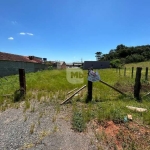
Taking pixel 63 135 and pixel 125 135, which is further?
pixel 63 135

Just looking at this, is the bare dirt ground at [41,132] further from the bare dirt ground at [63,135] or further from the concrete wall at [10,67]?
the concrete wall at [10,67]

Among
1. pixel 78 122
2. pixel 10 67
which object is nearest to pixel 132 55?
pixel 10 67

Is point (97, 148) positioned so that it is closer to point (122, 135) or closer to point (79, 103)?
point (122, 135)

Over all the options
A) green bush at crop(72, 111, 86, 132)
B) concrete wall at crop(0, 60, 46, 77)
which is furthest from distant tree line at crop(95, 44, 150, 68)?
green bush at crop(72, 111, 86, 132)

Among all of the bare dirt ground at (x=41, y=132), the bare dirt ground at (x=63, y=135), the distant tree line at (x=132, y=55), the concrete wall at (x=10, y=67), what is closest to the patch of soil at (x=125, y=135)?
the bare dirt ground at (x=63, y=135)

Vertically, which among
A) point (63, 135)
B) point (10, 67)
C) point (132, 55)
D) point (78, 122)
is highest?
point (132, 55)

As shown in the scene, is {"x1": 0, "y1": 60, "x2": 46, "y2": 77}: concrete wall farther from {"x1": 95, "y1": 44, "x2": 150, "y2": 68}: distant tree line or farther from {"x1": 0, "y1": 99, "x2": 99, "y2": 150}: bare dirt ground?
{"x1": 95, "y1": 44, "x2": 150, "y2": 68}: distant tree line

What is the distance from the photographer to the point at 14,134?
3.55 meters

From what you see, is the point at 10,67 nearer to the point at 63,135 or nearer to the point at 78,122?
the point at 78,122

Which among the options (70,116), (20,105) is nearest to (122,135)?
(70,116)

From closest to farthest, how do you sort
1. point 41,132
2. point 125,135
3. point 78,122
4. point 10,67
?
point 125,135 < point 41,132 < point 78,122 < point 10,67

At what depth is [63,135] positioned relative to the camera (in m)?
3.47

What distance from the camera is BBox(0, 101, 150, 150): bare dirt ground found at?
120 inches

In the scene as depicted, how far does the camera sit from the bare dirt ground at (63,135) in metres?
3.04
